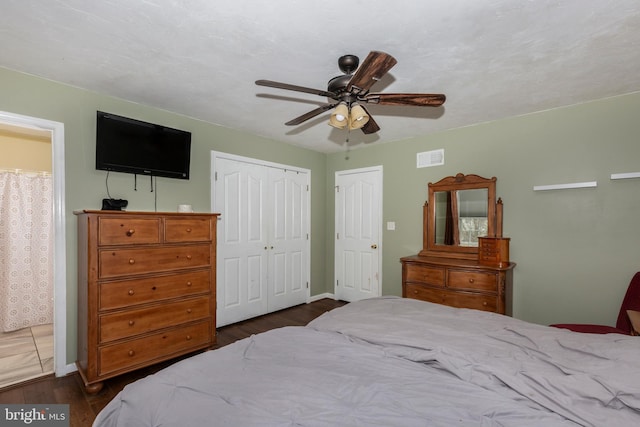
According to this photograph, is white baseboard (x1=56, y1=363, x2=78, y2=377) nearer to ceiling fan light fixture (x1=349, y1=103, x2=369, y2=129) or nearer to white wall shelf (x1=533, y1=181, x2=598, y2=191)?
ceiling fan light fixture (x1=349, y1=103, x2=369, y2=129)

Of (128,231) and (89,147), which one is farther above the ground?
(89,147)

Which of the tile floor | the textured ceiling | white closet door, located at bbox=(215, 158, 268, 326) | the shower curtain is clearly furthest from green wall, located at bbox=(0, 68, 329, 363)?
the shower curtain

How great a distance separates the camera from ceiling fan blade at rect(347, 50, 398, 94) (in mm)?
1437

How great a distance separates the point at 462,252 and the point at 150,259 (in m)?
3.36

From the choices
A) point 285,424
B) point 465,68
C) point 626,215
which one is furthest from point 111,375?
point 626,215

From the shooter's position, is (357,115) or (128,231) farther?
(128,231)

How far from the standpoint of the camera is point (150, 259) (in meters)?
2.52

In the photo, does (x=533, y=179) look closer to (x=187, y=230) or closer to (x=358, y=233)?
(x=358, y=233)

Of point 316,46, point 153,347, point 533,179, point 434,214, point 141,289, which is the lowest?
point 153,347

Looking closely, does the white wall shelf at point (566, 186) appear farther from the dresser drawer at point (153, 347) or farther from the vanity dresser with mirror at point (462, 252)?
the dresser drawer at point (153, 347)

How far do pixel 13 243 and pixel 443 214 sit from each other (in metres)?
5.23

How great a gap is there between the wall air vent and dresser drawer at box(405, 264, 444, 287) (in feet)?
4.50

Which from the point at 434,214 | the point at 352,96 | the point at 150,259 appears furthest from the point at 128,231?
the point at 434,214

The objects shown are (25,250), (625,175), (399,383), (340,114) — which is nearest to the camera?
(399,383)
